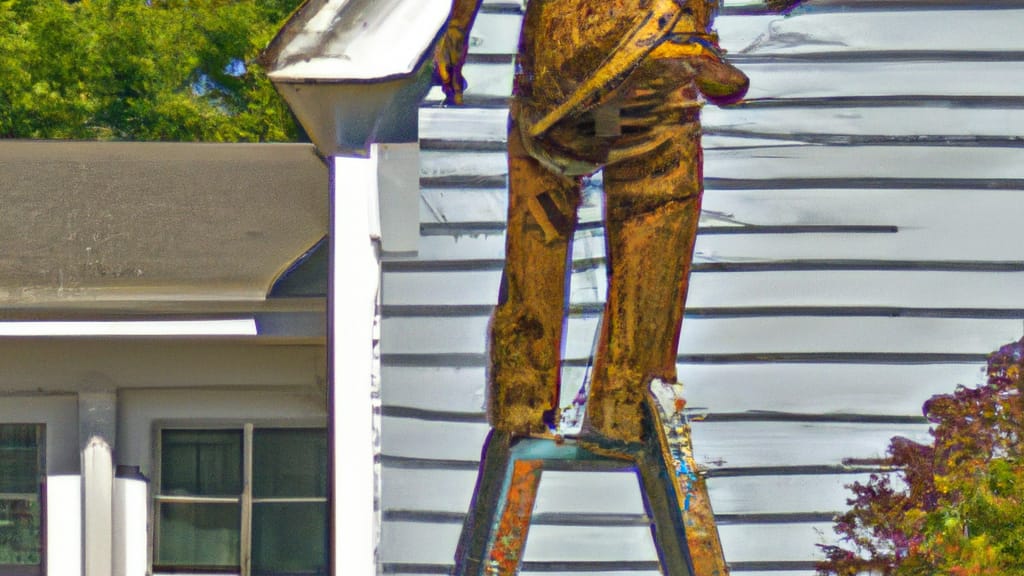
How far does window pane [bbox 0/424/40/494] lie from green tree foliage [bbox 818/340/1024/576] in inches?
162

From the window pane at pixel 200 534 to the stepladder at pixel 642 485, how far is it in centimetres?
482

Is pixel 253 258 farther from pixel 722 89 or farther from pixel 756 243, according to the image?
pixel 722 89

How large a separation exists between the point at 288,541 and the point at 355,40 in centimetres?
374

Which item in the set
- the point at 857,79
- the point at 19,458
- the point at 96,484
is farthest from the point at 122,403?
the point at 857,79

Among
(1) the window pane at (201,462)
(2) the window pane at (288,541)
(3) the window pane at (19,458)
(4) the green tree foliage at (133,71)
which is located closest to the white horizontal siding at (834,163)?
(1) the window pane at (201,462)

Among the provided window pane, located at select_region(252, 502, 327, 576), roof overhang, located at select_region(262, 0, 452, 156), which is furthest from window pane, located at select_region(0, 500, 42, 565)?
roof overhang, located at select_region(262, 0, 452, 156)

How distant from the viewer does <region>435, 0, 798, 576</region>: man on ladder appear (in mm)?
2785

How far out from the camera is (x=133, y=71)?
1311 cm

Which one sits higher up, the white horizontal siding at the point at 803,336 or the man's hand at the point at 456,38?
the man's hand at the point at 456,38

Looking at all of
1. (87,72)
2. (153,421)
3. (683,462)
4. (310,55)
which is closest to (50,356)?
(153,421)

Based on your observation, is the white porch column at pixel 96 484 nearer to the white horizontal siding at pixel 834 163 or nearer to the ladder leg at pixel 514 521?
the white horizontal siding at pixel 834 163

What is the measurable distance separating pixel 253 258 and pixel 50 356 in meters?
1.10

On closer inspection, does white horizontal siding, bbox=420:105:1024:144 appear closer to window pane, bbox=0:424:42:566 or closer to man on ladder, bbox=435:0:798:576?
man on ladder, bbox=435:0:798:576

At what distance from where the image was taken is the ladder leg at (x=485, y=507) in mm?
2881
